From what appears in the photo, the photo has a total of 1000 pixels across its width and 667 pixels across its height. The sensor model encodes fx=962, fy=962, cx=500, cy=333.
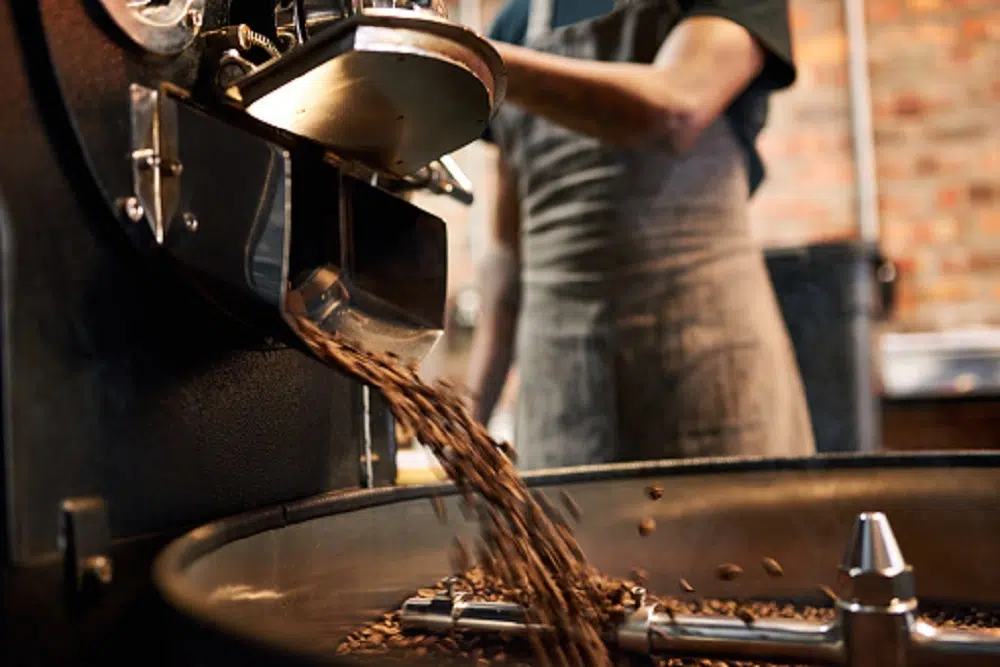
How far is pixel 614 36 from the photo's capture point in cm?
144

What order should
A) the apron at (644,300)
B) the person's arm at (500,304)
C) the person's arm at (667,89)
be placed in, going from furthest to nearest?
the person's arm at (500,304), the apron at (644,300), the person's arm at (667,89)

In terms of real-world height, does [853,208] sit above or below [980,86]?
below

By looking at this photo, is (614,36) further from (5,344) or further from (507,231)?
(5,344)

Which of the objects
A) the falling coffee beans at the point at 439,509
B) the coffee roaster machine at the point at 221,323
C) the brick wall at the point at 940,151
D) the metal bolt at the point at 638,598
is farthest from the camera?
the brick wall at the point at 940,151

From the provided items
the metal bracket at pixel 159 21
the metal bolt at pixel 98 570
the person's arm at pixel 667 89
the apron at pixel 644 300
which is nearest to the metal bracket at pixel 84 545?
the metal bolt at pixel 98 570

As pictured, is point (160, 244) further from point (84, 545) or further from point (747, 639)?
point (747, 639)

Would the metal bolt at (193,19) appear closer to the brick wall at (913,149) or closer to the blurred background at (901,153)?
the blurred background at (901,153)

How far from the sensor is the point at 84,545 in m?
0.44

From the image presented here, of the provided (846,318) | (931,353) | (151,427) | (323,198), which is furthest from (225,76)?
(931,353)

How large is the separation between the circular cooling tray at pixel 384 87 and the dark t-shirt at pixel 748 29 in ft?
2.05

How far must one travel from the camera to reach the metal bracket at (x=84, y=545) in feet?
1.43

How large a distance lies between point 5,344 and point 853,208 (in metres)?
3.01

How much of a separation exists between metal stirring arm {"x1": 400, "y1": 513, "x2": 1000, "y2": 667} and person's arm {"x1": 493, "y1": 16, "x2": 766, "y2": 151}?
76 cm

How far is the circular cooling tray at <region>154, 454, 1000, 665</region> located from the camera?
64cm
